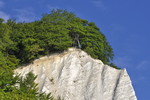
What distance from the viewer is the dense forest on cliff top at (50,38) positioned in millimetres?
61031

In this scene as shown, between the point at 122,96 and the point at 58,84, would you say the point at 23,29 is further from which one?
the point at 122,96

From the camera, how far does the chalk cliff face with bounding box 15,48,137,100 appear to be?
54.8 metres

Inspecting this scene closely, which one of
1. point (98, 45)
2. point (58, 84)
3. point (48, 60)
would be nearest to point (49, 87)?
point (58, 84)

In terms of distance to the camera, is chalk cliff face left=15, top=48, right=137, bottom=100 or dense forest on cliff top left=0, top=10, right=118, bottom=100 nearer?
chalk cliff face left=15, top=48, right=137, bottom=100

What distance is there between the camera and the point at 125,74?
56.9m

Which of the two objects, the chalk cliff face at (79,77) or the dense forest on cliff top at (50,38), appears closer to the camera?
the chalk cliff face at (79,77)

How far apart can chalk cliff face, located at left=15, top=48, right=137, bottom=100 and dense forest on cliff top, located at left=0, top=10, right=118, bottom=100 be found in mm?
1216

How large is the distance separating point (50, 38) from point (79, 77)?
22.9ft

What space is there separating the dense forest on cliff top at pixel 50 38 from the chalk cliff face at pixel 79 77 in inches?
47.9

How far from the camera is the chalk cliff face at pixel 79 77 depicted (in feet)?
180

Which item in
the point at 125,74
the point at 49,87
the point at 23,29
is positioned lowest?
the point at 49,87

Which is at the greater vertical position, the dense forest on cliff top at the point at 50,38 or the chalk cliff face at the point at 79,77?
the dense forest on cliff top at the point at 50,38

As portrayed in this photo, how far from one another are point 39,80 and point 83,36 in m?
9.97

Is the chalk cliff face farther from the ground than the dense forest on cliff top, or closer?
closer
